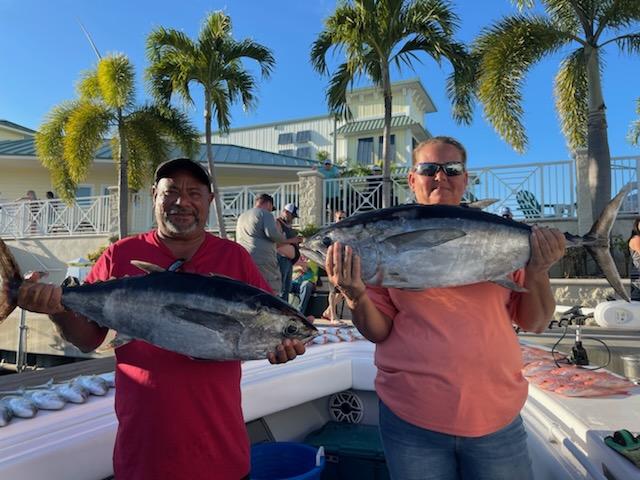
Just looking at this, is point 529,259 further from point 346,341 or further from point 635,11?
point 635,11

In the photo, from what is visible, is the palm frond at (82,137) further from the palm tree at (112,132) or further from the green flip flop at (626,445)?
the green flip flop at (626,445)

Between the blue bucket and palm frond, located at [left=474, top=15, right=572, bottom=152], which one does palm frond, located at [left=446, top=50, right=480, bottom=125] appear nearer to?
palm frond, located at [left=474, top=15, right=572, bottom=152]

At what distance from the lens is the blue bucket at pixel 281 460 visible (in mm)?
3037

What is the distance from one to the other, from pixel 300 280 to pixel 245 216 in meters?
3.21

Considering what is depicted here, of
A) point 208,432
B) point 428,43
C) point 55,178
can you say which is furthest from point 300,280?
point 55,178

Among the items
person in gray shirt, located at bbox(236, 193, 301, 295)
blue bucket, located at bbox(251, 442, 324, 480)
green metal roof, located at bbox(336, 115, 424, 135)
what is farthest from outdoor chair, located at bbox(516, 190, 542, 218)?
green metal roof, located at bbox(336, 115, 424, 135)

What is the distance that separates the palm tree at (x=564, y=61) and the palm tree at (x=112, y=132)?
9.71 metres

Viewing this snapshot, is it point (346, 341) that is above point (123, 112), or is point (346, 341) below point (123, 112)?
below

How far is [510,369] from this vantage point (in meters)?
1.79

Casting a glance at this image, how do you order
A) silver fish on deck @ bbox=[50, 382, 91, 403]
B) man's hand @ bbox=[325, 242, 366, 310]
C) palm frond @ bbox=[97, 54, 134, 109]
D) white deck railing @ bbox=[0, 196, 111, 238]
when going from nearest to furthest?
man's hand @ bbox=[325, 242, 366, 310]
silver fish on deck @ bbox=[50, 382, 91, 403]
palm frond @ bbox=[97, 54, 134, 109]
white deck railing @ bbox=[0, 196, 111, 238]

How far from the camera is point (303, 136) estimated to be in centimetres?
3394

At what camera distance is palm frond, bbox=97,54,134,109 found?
14.3 m

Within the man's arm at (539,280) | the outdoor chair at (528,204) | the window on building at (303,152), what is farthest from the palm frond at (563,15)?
the window on building at (303,152)

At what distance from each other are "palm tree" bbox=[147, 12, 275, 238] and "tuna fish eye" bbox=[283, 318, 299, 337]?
1198 cm
